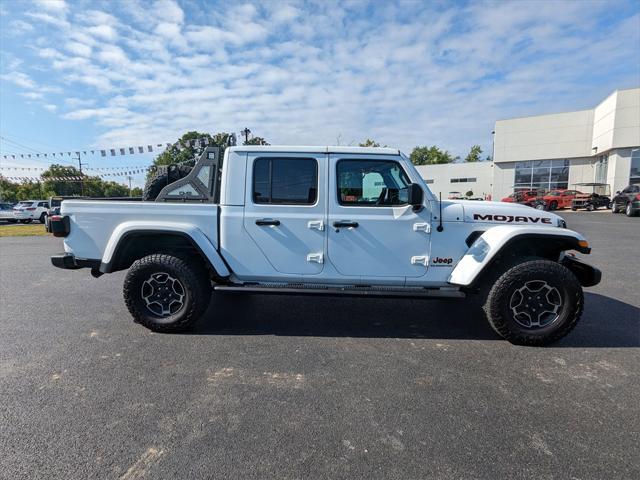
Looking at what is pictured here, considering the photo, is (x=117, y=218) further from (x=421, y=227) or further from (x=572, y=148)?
(x=572, y=148)

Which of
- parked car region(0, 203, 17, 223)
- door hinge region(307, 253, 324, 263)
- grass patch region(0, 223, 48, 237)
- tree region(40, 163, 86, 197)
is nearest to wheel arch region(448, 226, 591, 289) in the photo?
door hinge region(307, 253, 324, 263)


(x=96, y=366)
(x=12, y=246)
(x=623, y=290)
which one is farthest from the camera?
(x=12, y=246)

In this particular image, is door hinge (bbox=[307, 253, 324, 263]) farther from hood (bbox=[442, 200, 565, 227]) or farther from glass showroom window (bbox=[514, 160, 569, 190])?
glass showroom window (bbox=[514, 160, 569, 190])

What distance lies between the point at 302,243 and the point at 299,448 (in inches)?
79.0

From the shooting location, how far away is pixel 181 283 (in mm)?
3713

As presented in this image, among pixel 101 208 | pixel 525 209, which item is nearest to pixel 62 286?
pixel 101 208

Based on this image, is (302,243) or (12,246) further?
→ (12,246)

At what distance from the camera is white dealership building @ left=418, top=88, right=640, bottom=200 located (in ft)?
86.9

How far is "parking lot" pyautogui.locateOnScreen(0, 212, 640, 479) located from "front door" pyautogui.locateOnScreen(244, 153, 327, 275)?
2.69 ft

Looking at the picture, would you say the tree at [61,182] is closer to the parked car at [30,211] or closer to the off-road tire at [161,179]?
the parked car at [30,211]

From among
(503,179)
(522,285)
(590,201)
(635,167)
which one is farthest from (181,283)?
(503,179)

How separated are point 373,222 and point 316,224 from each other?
0.59 meters

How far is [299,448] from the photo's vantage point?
2107mm

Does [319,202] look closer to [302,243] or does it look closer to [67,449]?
[302,243]
